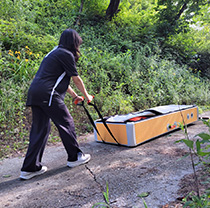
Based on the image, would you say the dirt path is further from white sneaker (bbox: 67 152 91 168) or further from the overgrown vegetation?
the overgrown vegetation

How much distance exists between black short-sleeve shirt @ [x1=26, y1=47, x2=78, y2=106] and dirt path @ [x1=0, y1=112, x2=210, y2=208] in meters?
0.86

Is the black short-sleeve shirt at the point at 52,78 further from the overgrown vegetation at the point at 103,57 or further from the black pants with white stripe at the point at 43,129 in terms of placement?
the overgrown vegetation at the point at 103,57

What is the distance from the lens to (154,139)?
3.39 m

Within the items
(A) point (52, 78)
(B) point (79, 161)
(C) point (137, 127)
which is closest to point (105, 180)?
(B) point (79, 161)

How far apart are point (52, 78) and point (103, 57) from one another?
3.96m

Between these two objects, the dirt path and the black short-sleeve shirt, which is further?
the black short-sleeve shirt

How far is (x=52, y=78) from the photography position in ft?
7.65

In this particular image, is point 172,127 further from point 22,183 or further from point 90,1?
point 90,1

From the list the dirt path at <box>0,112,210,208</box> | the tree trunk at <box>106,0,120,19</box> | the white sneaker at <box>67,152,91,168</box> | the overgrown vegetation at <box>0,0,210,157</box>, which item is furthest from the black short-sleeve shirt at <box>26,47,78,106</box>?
the tree trunk at <box>106,0,120,19</box>

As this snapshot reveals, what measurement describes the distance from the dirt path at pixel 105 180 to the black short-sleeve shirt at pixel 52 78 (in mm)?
864

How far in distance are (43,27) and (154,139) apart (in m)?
5.89

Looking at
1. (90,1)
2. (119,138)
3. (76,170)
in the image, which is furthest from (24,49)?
(90,1)

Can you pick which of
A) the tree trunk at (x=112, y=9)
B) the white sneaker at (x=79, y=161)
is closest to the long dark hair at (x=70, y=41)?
the white sneaker at (x=79, y=161)

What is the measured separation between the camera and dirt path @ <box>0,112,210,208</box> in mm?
1648
